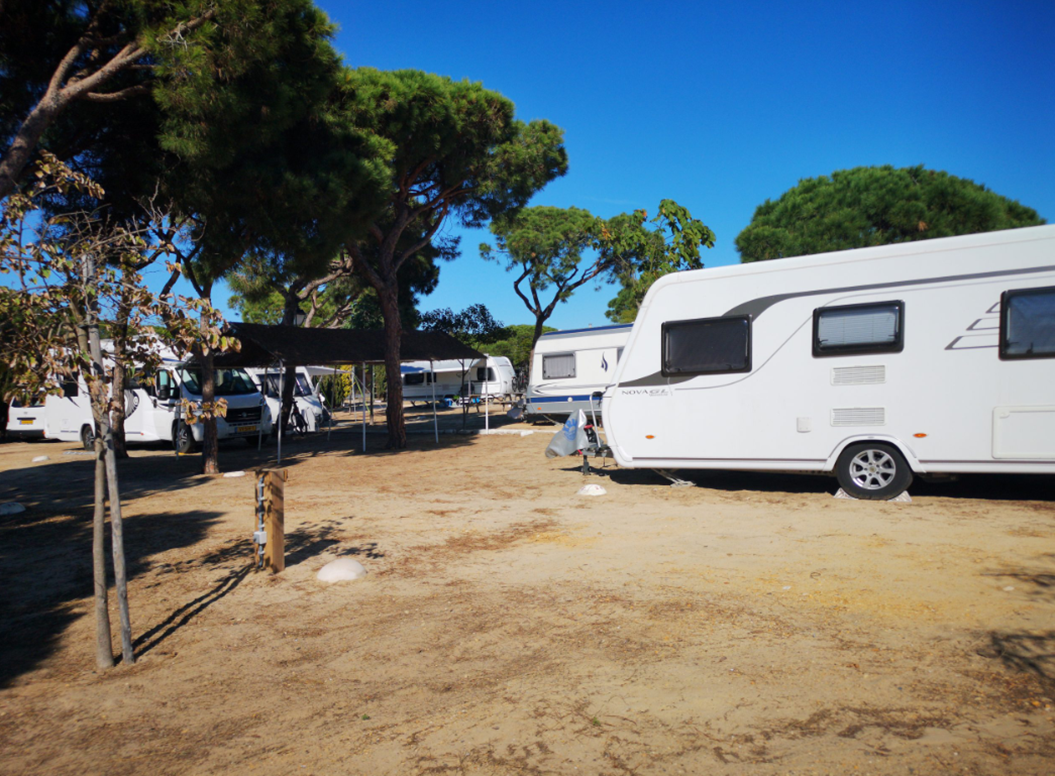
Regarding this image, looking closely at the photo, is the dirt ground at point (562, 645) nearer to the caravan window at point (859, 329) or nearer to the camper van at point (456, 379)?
the caravan window at point (859, 329)

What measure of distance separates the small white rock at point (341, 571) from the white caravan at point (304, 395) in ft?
45.4

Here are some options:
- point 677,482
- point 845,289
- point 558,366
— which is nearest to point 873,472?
point 845,289

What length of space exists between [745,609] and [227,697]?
3.06 metres

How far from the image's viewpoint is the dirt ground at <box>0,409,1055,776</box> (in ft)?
9.59

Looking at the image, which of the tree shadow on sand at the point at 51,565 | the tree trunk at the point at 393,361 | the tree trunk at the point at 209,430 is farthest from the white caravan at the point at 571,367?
the tree shadow on sand at the point at 51,565

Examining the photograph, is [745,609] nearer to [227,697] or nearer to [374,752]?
[374,752]

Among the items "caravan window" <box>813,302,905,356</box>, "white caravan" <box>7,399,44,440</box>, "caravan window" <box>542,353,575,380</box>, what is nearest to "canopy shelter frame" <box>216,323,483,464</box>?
"caravan window" <box>542,353,575,380</box>

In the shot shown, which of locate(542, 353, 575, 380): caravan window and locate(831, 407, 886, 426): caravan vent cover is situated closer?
locate(831, 407, 886, 426): caravan vent cover

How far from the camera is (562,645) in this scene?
403 centimetres

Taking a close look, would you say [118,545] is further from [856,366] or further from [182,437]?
[182,437]

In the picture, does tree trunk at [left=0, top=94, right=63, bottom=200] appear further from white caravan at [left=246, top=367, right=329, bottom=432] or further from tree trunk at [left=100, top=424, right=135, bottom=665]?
white caravan at [left=246, top=367, right=329, bottom=432]

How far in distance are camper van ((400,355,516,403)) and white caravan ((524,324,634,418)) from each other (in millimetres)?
10177

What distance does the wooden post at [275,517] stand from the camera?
5.68 metres

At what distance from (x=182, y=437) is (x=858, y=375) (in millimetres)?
14101
